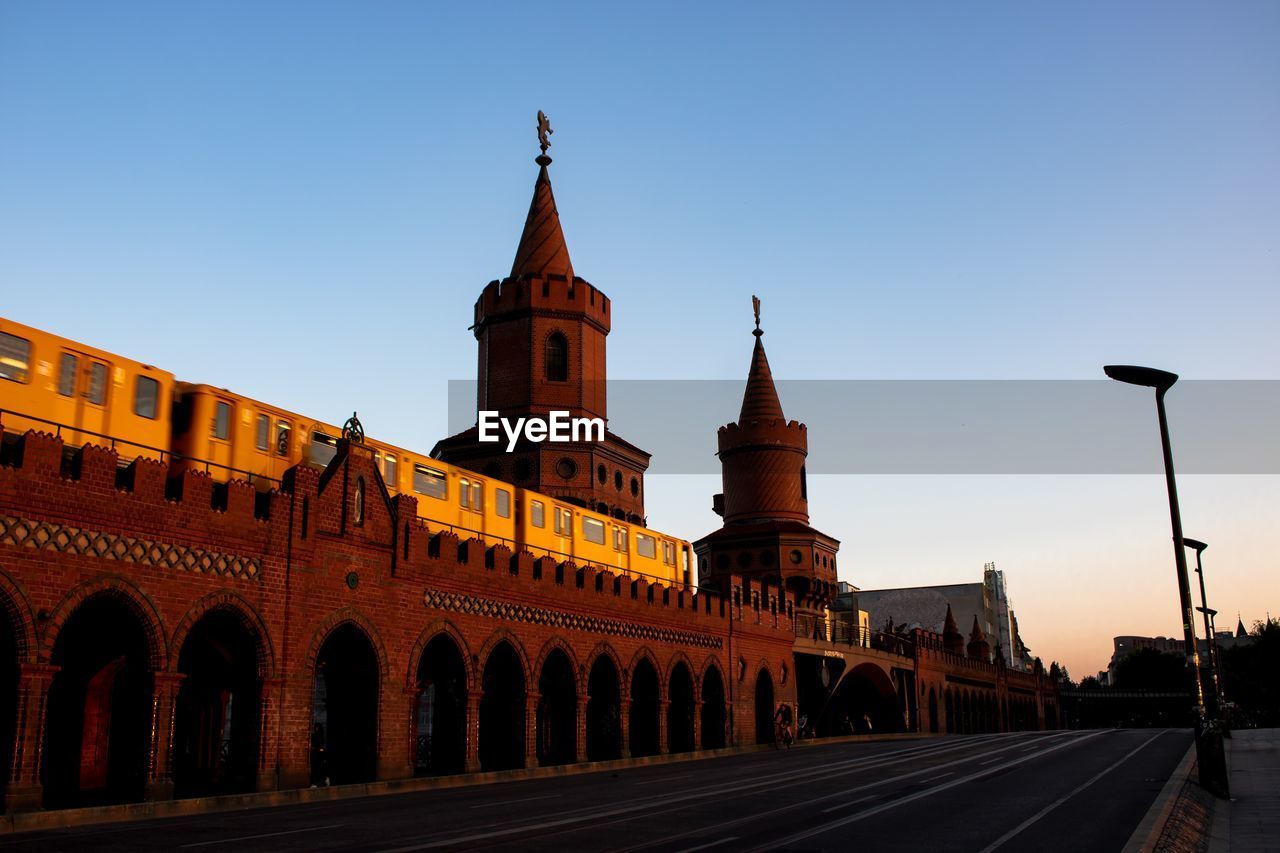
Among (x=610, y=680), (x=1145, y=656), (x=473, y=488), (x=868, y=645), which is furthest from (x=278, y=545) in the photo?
(x=1145, y=656)

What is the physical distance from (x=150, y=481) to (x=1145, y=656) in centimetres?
15894

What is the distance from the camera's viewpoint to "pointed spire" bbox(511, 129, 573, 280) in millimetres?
53812

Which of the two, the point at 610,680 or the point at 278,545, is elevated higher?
the point at 278,545

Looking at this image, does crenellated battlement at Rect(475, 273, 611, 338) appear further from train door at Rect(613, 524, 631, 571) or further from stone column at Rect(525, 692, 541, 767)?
stone column at Rect(525, 692, 541, 767)

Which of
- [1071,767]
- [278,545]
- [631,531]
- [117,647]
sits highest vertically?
[631,531]

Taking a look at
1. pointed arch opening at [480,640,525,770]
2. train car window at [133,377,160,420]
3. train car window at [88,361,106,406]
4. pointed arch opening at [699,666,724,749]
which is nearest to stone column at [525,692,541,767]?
pointed arch opening at [480,640,525,770]

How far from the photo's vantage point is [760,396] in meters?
74.3

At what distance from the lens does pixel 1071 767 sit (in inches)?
1182

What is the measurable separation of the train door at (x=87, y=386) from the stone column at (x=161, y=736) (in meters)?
5.59

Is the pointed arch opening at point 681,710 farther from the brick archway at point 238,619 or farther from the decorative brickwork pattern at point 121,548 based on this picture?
the decorative brickwork pattern at point 121,548

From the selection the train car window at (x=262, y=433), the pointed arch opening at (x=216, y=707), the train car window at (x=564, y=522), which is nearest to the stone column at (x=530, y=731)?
the train car window at (x=564, y=522)

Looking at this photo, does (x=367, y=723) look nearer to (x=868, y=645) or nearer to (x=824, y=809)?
(x=824, y=809)

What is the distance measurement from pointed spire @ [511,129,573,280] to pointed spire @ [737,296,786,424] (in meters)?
22.8

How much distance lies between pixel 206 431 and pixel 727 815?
52.8 feet
